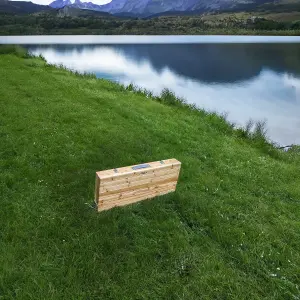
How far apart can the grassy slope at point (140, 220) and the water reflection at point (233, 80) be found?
11.0 metres

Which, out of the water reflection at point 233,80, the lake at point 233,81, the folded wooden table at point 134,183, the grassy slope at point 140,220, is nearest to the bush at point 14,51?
the lake at point 233,81

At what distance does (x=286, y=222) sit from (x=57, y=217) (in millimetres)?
5304

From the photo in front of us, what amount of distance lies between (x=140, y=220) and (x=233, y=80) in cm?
3505

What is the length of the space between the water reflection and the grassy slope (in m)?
11.0

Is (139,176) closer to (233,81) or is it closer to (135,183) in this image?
(135,183)

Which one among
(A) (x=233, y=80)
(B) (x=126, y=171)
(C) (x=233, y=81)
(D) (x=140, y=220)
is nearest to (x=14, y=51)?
(C) (x=233, y=81)

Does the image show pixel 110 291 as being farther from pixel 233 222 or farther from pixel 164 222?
pixel 233 222

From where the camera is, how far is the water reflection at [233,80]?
77.4ft

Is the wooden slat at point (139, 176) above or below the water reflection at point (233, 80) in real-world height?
above

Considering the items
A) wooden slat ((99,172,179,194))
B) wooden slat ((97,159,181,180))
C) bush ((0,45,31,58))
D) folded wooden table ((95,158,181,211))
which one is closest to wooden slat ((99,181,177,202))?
folded wooden table ((95,158,181,211))

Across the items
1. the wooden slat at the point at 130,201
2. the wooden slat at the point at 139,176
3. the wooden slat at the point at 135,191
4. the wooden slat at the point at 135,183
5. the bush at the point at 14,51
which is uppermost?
the wooden slat at the point at 139,176

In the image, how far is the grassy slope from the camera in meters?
4.71

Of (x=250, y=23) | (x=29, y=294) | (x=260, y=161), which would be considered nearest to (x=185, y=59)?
(x=260, y=161)

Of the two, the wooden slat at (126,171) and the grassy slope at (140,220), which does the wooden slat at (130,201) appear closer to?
the grassy slope at (140,220)
